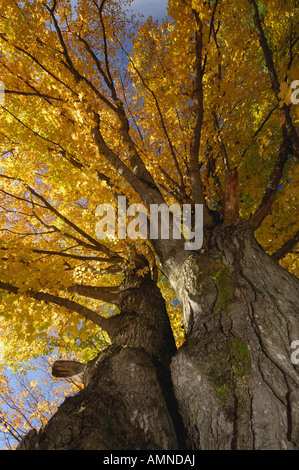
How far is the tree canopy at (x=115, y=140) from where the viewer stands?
3.25 metres

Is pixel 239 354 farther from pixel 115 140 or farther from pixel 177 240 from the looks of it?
pixel 115 140

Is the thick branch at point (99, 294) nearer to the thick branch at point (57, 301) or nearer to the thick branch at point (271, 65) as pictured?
the thick branch at point (57, 301)

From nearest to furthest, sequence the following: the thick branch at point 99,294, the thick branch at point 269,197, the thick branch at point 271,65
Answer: the thick branch at point 271,65
the thick branch at point 269,197
the thick branch at point 99,294

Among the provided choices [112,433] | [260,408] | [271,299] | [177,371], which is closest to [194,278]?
[271,299]

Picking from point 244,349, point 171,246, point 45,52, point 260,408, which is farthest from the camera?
point 45,52

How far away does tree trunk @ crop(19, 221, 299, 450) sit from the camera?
4.69ft

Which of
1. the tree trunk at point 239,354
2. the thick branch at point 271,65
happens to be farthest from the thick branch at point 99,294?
the thick branch at point 271,65

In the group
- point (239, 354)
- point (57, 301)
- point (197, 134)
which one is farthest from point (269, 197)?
point (57, 301)

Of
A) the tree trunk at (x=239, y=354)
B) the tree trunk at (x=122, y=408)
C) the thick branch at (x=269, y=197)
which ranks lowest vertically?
the tree trunk at (x=122, y=408)

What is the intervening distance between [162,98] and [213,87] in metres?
1.27

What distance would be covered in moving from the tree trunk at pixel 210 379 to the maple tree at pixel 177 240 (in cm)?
1

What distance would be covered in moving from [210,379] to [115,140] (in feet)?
18.9

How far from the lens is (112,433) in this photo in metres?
1.51

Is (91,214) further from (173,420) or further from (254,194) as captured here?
(173,420)
